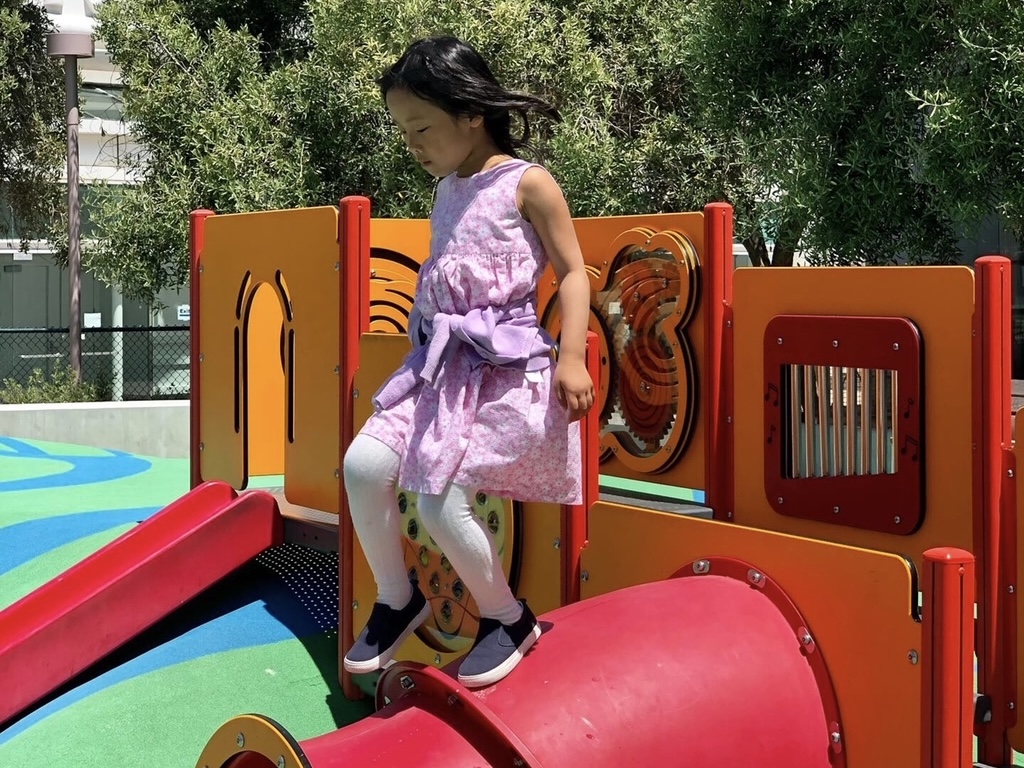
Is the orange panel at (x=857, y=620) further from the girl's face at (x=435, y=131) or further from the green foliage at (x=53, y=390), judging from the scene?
the green foliage at (x=53, y=390)

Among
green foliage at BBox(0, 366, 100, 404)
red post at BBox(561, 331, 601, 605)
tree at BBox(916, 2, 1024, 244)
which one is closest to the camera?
red post at BBox(561, 331, 601, 605)

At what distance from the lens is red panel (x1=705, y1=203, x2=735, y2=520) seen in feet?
11.9

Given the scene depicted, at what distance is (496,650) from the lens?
2.47 metres

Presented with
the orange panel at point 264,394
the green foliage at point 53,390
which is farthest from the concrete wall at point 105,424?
the orange panel at point 264,394

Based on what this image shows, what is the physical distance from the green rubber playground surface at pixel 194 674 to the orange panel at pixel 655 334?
4.41 feet

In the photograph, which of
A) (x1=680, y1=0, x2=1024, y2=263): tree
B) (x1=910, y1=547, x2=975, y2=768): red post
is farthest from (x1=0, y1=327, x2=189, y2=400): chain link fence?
(x1=910, y1=547, x2=975, y2=768): red post

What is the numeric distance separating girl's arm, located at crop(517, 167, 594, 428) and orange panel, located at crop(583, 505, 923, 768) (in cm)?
53

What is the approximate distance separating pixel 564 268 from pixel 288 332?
2239 mm

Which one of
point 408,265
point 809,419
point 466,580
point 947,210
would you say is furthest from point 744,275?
point 947,210

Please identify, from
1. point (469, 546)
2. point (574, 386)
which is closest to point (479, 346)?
point (574, 386)

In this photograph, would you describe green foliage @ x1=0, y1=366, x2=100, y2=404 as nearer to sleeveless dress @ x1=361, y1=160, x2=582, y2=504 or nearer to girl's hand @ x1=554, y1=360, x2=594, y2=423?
sleeveless dress @ x1=361, y1=160, x2=582, y2=504

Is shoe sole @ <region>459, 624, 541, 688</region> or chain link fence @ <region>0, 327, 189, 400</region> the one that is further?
chain link fence @ <region>0, 327, 189, 400</region>

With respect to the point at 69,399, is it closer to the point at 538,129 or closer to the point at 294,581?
the point at 538,129

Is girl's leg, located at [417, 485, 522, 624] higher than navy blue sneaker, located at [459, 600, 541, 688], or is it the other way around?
girl's leg, located at [417, 485, 522, 624]
